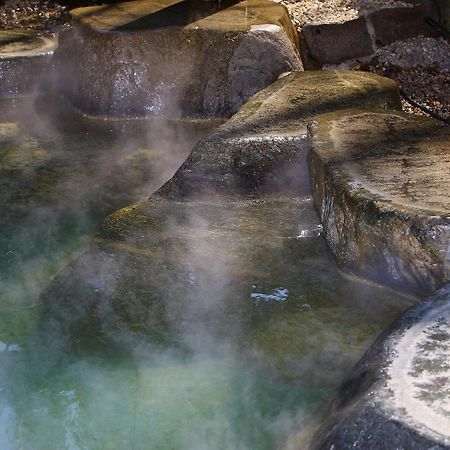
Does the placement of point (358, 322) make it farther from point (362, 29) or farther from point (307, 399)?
point (362, 29)

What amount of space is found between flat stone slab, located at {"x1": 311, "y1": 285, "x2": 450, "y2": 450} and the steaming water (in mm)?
317

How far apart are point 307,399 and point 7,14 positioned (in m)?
6.31

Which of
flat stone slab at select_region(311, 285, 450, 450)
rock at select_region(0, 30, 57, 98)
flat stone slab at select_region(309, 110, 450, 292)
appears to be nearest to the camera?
flat stone slab at select_region(311, 285, 450, 450)

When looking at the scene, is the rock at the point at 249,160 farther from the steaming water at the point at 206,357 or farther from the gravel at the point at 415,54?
the gravel at the point at 415,54

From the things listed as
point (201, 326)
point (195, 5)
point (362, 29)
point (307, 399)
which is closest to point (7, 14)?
point (195, 5)

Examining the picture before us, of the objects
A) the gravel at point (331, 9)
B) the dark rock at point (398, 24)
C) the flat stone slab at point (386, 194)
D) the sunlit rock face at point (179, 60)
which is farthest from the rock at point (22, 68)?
the flat stone slab at point (386, 194)

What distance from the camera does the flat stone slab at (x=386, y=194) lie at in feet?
9.52

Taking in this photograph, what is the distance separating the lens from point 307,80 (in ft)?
15.9

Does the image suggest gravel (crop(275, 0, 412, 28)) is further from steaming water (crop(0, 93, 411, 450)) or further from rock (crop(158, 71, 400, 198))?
steaming water (crop(0, 93, 411, 450))

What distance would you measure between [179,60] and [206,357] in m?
3.17

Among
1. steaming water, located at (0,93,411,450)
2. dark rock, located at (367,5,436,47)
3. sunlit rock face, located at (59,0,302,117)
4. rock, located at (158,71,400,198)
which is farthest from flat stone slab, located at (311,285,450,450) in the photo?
dark rock, located at (367,5,436,47)

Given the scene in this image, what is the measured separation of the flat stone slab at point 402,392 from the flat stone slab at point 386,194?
0.34m

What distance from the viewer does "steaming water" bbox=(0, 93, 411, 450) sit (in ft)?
8.80

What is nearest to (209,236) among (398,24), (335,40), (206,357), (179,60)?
(206,357)
